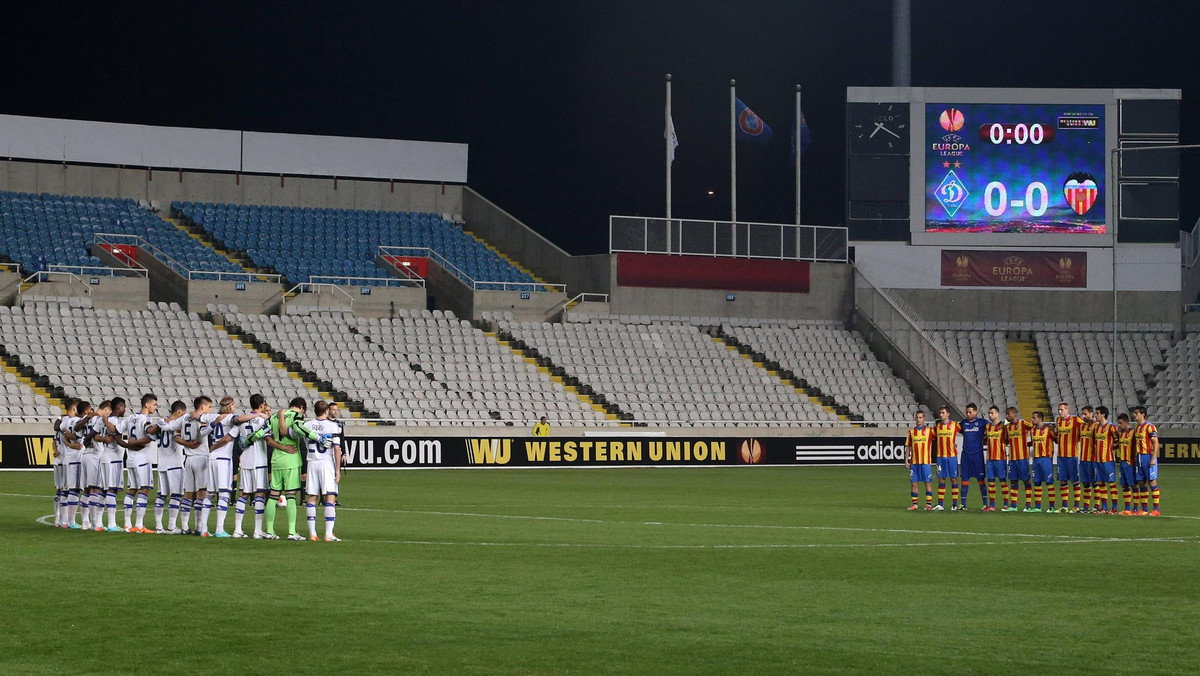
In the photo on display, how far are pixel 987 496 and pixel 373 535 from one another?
40.8 feet

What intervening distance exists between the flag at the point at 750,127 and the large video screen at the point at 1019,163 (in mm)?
7100

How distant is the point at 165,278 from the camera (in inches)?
2105

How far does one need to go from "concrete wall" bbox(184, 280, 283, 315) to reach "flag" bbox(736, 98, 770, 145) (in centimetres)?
1762

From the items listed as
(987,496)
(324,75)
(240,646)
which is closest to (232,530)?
(240,646)

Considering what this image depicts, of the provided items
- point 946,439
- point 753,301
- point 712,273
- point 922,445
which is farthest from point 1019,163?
point 946,439

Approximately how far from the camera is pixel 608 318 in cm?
5875

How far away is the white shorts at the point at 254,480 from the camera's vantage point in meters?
19.9

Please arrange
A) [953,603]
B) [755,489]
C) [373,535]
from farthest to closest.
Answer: [755,489] < [373,535] < [953,603]

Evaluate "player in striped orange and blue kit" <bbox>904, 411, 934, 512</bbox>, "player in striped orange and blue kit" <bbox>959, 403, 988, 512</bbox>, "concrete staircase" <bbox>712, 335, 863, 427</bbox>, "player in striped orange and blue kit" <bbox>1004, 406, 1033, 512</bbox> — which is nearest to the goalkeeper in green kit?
"player in striped orange and blue kit" <bbox>904, 411, 934, 512</bbox>

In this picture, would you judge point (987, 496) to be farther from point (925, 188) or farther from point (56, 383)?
point (925, 188)

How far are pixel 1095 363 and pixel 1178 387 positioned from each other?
10.6ft

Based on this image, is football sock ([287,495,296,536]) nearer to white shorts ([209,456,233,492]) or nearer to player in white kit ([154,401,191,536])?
white shorts ([209,456,233,492])

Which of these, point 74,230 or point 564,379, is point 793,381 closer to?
point 564,379

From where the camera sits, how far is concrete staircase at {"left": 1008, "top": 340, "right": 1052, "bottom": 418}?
5775 cm
